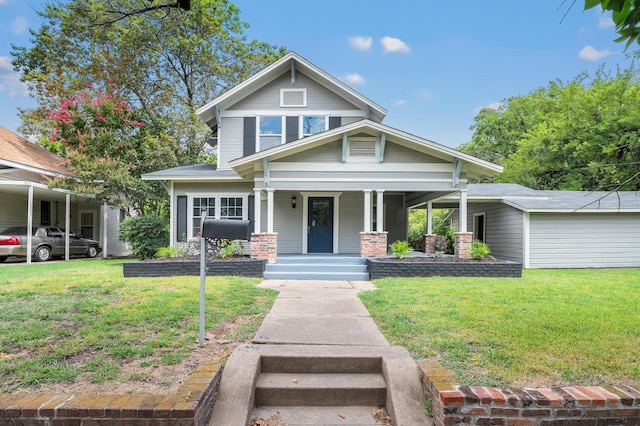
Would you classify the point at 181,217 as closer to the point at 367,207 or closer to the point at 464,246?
the point at 367,207

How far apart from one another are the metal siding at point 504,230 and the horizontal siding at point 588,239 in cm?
44

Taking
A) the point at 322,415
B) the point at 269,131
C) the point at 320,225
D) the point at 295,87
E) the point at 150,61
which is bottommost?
the point at 322,415

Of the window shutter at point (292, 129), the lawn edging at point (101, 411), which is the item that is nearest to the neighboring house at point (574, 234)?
the window shutter at point (292, 129)

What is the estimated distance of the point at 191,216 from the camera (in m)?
11.9

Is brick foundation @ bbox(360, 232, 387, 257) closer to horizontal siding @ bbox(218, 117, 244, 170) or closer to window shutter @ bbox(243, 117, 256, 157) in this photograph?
window shutter @ bbox(243, 117, 256, 157)

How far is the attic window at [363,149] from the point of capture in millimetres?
9891

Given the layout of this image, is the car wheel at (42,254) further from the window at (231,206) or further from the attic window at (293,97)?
the attic window at (293,97)

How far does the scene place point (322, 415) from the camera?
298 cm

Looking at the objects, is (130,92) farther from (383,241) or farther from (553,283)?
(553,283)

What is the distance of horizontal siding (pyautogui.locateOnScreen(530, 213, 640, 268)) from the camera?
38.4 feet

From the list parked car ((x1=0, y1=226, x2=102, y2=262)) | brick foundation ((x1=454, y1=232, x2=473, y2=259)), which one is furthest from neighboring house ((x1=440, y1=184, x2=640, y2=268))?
parked car ((x1=0, y1=226, x2=102, y2=262))

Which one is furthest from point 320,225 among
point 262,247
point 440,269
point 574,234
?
point 574,234

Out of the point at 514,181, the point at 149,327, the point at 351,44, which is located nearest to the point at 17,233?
the point at 149,327

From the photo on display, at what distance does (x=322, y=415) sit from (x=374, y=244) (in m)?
7.06
